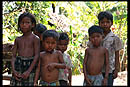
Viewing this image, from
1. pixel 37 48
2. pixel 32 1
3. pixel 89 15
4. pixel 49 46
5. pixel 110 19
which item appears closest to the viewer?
pixel 49 46

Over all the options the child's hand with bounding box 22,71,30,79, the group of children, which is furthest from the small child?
the child's hand with bounding box 22,71,30,79

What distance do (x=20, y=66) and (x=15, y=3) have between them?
13.7 feet

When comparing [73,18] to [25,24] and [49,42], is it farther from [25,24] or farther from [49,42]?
[49,42]

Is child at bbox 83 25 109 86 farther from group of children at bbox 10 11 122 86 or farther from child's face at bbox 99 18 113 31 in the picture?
child's face at bbox 99 18 113 31

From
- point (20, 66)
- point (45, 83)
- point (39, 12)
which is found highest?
point (39, 12)

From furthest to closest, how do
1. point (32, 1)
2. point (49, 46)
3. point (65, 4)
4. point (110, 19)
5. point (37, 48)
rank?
point (65, 4), point (32, 1), point (110, 19), point (37, 48), point (49, 46)

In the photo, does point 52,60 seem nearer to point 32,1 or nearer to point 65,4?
point 32,1

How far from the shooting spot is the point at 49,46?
83.5 inches

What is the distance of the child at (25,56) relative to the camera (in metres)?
2.21

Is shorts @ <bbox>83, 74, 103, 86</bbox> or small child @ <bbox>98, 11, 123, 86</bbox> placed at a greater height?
small child @ <bbox>98, 11, 123, 86</bbox>

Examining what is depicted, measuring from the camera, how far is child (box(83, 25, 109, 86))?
7.13 ft

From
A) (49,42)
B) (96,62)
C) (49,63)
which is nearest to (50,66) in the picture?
(49,63)

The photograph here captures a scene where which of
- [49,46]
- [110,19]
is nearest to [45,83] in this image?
[49,46]

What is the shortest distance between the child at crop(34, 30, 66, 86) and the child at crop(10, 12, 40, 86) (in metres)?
0.10
